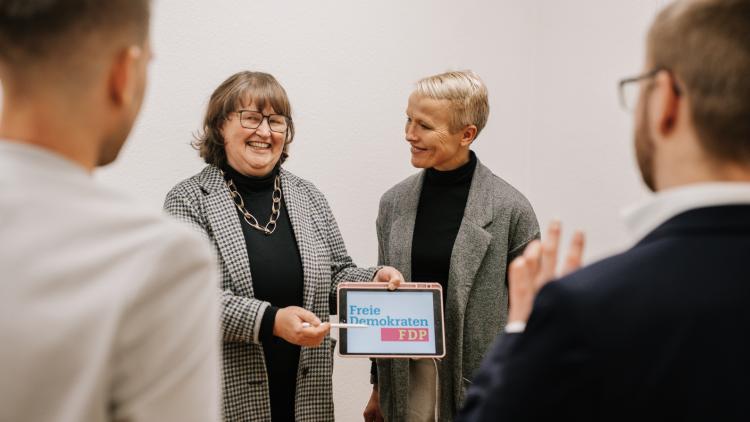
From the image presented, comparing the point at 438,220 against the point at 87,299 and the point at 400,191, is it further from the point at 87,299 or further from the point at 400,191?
the point at 87,299

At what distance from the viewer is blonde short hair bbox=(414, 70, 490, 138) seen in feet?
7.28

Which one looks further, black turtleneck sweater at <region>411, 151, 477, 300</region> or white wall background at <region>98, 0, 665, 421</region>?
white wall background at <region>98, 0, 665, 421</region>

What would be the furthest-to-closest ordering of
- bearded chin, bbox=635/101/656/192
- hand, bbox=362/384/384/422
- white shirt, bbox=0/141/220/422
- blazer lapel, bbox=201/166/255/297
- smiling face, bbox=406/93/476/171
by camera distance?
1. hand, bbox=362/384/384/422
2. smiling face, bbox=406/93/476/171
3. blazer lapel, bbox=201/166/255/297
4. bearded chin, bbox=635/101/656/192
5. white shirt, bbox=0/141/220/422

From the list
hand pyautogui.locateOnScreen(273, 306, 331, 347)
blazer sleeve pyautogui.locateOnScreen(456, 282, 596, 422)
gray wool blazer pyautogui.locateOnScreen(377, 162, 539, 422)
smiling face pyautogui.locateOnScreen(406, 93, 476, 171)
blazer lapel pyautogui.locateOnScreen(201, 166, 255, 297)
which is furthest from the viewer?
smiling face pyautogui.locateOnScreen(406, 93, 476, 171)

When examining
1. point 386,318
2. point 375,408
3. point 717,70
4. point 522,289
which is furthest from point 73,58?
point 375,408

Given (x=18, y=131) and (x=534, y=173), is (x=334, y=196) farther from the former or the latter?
(x=18, y=131)

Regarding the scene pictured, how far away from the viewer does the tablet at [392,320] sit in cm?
196

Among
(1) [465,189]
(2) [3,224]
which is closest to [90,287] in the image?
(2) [3,224]

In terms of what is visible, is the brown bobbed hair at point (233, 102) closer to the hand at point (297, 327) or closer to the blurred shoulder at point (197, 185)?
the blurred shoulder at point (197, 185)

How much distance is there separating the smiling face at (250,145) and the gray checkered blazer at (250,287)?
0.08 meters

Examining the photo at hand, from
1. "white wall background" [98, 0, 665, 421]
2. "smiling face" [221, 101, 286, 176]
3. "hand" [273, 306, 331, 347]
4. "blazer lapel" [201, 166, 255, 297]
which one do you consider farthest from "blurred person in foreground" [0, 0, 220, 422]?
"white wall background" [98, 0, 665, 421]

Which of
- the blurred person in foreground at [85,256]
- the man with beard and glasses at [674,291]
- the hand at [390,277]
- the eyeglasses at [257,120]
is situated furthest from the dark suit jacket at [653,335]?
the eyeglasses at [257,120]

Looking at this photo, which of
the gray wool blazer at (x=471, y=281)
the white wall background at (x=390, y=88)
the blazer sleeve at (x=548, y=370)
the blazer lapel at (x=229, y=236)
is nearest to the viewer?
the blazer sleeve at (x=548, y=370)

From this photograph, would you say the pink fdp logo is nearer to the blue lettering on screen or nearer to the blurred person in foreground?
the blue lettering on screen
